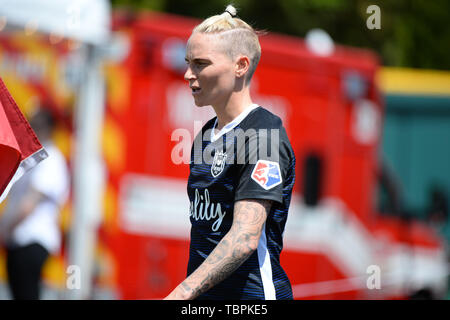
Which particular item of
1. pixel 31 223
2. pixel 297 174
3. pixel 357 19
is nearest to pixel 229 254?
pixel 31 223

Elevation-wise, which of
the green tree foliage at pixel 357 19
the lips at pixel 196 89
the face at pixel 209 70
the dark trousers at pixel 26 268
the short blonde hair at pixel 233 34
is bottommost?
the dark trousers at pixel 26 268

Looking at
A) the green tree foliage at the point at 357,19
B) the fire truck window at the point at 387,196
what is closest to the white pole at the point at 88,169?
the fire truck window at the point at 387,196

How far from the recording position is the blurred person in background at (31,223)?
5.33m

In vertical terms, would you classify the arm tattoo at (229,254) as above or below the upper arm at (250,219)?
below

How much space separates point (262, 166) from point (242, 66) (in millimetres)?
343

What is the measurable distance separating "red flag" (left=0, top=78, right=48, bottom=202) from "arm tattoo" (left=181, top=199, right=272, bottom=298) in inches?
32.7

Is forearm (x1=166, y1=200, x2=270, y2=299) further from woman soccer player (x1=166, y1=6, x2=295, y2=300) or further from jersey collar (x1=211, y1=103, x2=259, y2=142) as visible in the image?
jersey collar (x1=211, y1=103, x2=259, y2=142)

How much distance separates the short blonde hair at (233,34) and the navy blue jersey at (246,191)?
185 millimetres

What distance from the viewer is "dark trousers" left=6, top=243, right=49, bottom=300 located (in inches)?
212

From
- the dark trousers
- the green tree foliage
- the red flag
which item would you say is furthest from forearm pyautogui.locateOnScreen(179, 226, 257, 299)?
the green tree foliage

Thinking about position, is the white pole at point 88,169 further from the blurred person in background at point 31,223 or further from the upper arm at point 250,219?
the upper arm at point 250,219

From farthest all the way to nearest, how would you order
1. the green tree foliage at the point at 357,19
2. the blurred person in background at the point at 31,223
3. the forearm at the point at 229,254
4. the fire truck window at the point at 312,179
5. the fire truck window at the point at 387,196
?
the green tree foliage at the point at 357,19 < the fire truck window at the point at 387,196 < the fire truck window at the point at 312,179 < the blurred person in background at the point at 31,223 < the forearm at the point at 229,254
